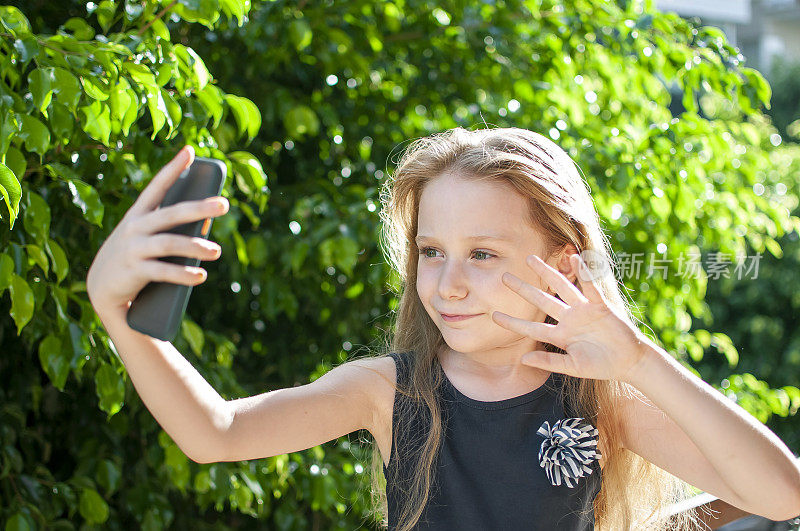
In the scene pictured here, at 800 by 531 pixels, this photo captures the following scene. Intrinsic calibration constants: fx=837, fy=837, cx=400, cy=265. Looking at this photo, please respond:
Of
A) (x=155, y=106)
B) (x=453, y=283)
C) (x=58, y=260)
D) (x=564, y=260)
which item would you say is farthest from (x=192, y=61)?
(x=564, y=260)

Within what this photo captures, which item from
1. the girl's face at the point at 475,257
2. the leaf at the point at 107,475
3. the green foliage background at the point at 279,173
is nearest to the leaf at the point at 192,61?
the green foliage background at the point at 279,173

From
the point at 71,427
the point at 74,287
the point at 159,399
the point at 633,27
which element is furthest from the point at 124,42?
the point at 633,27

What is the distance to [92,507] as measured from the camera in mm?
1621

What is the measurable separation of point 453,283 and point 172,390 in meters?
0.44

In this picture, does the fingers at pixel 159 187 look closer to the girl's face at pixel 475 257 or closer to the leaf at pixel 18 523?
the girl's face at pixel 475 257

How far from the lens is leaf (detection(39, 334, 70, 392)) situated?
143 centimetres

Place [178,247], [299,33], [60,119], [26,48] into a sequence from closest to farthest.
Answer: [178,247] < [26,48] < [60,119] < [299,33]

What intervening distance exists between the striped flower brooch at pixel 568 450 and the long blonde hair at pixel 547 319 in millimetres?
38

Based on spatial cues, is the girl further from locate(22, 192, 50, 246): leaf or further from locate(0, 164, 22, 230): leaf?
locate(22, 192, 50, 246): leaf

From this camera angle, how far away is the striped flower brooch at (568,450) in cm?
129

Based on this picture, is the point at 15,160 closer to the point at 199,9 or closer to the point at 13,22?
the point at 13,22

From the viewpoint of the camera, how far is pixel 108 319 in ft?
2.93

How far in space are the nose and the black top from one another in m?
0.22
